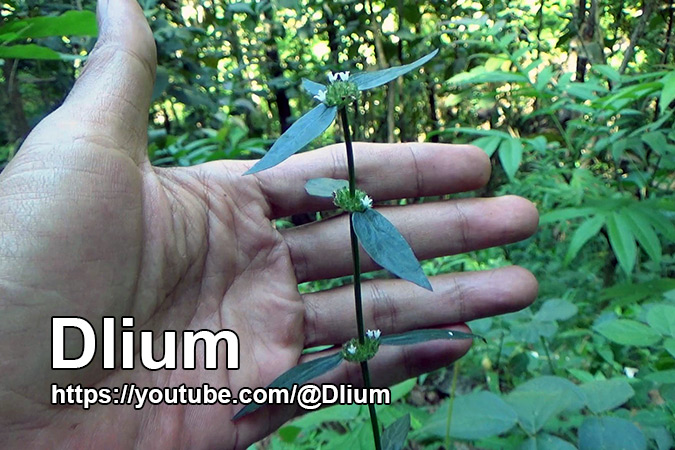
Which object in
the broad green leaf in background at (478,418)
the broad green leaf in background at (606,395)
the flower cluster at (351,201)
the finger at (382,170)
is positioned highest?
the flower cluster at (351,201)

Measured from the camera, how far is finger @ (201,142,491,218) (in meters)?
1.15

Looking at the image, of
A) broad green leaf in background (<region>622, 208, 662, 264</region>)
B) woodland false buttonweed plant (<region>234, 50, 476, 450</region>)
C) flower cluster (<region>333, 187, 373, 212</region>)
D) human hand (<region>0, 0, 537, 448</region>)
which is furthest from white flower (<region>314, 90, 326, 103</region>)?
broad green leaf in background (<region>622, 208, 662, 264</region>)

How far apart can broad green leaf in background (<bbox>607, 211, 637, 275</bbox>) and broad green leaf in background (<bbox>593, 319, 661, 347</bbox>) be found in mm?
137

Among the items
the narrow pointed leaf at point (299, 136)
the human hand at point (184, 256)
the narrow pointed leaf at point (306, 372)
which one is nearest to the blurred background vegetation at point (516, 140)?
the human hand at point (184, 256)

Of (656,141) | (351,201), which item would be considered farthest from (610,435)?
(656,141)

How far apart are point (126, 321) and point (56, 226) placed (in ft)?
0.63

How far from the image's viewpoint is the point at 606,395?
0.78 meters

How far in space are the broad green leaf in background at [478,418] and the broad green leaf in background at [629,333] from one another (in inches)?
9.8

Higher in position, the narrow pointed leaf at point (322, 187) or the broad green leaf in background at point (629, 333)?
the narrow pointed leaf at point (322, 187)

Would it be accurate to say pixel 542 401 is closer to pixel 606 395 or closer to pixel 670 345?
pixel 606 395

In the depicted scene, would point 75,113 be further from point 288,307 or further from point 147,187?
point 288,307

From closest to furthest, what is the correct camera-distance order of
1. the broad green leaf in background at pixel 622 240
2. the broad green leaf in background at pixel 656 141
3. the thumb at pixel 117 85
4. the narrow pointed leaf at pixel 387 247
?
1. the narrow pointed leaf at pixel 387 247
2. the thumb at pixel 117 85
3. the broad green leaf in background at pixel 622 240
4. the broad green leaf in background at pixel 656 141

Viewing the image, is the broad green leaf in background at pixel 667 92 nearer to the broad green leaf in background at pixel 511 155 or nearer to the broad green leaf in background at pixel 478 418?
the broad green leaf in background at pixel 511 155

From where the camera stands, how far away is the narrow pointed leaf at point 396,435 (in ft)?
2.38
